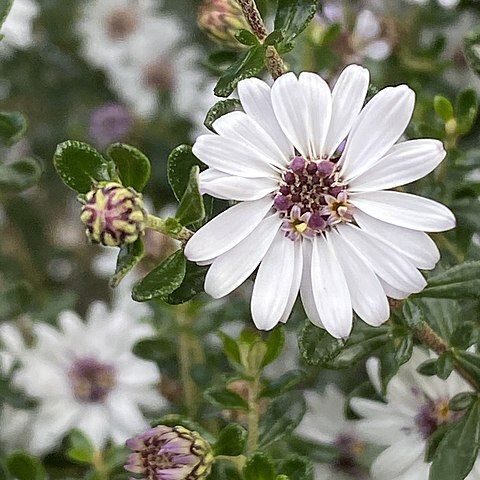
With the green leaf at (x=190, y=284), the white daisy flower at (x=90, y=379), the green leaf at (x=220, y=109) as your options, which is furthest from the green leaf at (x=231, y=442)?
the white daisy flower at (x=90, y=379)

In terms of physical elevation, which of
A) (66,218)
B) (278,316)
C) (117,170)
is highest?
(66,218)

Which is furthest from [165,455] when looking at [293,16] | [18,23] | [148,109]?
[148,109]

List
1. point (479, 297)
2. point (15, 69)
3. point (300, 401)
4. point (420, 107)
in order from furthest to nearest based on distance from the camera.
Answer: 1. point (15, 69)
2. point (420, 107)
3. point (300, 401)
4. point (479, 297)

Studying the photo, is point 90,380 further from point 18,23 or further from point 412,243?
point 412,243

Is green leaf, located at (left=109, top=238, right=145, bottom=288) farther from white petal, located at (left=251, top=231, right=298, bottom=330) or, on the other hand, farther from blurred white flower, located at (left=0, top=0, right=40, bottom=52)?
blurred white flower, located at (left=0, top=0, right=40, bottom=52)

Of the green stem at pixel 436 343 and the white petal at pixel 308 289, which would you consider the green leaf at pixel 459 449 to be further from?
the white petal at pixel 308 289

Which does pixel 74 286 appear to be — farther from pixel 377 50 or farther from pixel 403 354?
pixel 403 354

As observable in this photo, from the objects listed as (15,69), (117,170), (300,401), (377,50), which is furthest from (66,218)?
(117,170)
